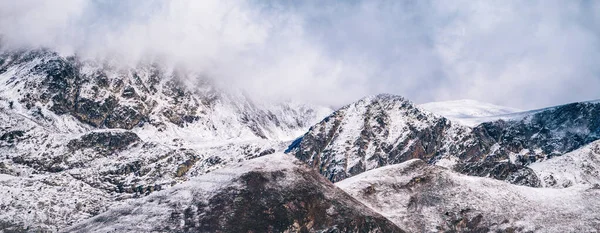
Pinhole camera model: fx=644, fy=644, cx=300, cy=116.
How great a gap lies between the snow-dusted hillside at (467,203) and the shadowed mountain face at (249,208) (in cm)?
1554

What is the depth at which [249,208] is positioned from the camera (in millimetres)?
136125

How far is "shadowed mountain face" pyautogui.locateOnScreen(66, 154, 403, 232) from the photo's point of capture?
131375 mm

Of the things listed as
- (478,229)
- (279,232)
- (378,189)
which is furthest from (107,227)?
(478,229)

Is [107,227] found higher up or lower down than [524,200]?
lower down

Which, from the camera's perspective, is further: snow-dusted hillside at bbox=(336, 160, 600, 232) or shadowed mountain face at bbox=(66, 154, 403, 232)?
snow-dusted hillside at bbox=(336, 160, 600, 232)

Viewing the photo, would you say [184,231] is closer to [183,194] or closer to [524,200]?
[183,194]

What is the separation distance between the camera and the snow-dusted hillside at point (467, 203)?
5856 inches

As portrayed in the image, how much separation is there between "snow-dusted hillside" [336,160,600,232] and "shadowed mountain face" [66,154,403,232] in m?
15.5

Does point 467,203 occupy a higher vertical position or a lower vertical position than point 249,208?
higher

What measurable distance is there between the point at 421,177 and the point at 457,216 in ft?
66.9

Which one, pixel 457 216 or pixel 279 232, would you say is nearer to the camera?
pixel 279 232

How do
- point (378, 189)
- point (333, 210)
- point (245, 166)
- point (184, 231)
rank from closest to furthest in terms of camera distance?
point (184, 231)
point (333, 210)
point (245, 166)
point (378, 189)

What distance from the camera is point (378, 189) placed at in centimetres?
16925

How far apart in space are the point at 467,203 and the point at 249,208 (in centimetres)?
5704
